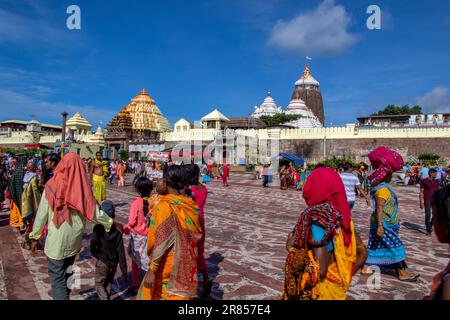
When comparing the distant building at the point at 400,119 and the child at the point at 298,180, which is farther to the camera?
the distant building at the point at 400,119

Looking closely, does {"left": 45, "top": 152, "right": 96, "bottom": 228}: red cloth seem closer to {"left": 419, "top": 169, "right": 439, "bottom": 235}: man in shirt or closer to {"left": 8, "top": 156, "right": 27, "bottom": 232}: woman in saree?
{"left": 8, "top": 156, "right": 27, "bottom": 232}: woman in saree

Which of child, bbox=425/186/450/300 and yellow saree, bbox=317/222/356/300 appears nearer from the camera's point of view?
child, bbox=425/186/450/300

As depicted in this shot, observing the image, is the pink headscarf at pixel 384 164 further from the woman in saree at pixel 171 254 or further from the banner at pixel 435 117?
the banner at pixel 435 117

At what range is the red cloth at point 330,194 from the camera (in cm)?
243

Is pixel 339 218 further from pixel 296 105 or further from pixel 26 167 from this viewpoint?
pixel 296 105

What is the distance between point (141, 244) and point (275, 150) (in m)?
30.7

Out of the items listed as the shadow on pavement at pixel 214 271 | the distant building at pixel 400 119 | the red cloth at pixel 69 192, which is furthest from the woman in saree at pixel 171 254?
the distant building at pixel 400 119

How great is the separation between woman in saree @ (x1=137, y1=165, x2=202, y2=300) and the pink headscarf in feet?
9.01

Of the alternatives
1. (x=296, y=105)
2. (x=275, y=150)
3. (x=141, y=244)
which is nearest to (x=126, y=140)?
(x=275, y=150)

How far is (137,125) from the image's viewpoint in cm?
4606

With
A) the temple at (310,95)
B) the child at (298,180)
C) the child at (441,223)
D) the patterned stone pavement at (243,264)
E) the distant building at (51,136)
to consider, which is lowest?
the patterned stone pavement at (243,264)

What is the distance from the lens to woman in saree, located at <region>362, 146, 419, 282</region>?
4277mm

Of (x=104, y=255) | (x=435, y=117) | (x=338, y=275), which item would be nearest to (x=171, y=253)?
(x=338, y=275)

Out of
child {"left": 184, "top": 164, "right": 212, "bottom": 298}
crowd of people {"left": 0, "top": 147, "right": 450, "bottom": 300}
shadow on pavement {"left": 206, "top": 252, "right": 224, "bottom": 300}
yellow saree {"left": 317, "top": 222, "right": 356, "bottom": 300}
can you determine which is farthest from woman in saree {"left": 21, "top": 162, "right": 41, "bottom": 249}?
yellow saree {"left": 317, "top": 222, "right": 356, "bottom": 300}
